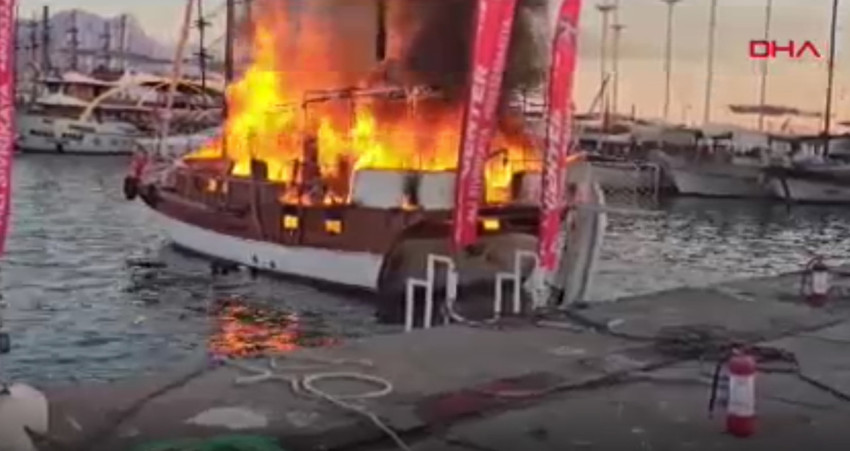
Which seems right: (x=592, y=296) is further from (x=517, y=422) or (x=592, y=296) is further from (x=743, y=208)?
(x=743, y=208)

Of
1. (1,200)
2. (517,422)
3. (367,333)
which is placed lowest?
(367,333)

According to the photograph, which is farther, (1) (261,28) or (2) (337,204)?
(1) (261,28)

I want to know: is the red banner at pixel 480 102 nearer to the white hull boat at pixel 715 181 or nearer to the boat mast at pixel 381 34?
the boat mast at pixel 381 34

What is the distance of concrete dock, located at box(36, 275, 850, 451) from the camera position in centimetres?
855

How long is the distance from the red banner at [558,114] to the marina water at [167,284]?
18.7 ft

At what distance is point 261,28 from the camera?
3419cm

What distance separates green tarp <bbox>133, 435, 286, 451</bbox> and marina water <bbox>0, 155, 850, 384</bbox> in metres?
3.78

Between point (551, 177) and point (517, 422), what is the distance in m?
7.12

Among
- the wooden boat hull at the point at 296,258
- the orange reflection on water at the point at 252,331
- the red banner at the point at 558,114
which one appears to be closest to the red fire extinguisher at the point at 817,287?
the red banner at the point at 558,114

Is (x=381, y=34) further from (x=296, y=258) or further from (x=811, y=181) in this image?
(x=811, y=181)

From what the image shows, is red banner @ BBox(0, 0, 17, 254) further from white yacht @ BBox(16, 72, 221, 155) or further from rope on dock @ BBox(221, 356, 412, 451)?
white yacht @ BBox(16, 72, 221, 155)

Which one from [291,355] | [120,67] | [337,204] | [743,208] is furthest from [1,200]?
[120,67]

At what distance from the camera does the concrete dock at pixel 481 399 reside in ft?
28.0

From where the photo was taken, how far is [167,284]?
30.3m
